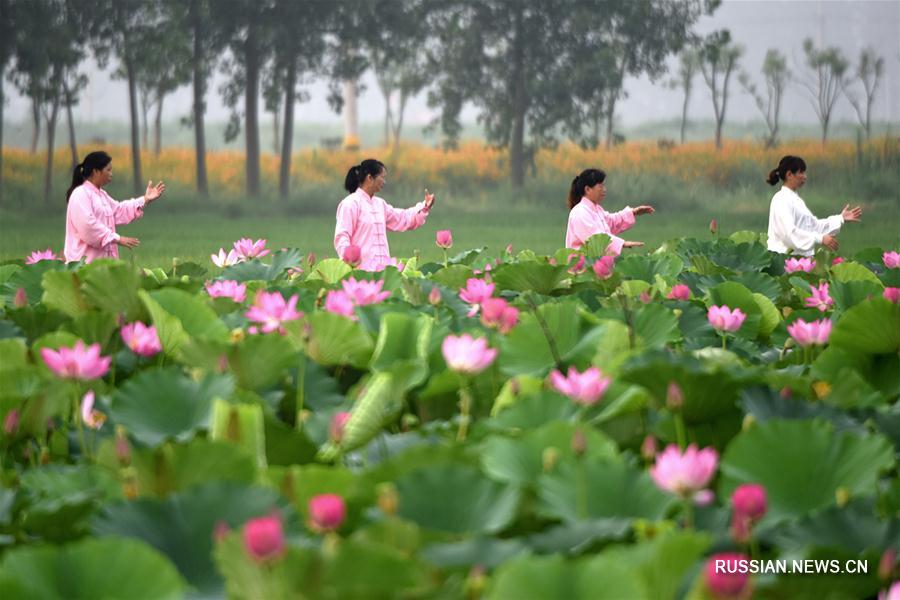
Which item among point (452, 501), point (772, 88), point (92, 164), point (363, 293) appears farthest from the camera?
point (772, 88)

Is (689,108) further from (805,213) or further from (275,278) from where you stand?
(275,278)

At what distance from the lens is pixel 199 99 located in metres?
20.5

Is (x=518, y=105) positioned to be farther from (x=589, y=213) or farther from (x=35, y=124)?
(x=589, y=213)

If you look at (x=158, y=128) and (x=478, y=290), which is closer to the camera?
(x=478, y=290)

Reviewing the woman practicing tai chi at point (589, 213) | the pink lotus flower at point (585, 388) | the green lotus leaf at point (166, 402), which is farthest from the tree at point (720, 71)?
the pink lotus flower at point (585, 388)

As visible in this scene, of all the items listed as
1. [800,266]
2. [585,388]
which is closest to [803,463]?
[585,388]

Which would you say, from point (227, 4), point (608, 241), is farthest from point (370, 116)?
point (608, 241)

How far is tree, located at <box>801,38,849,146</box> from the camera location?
68.9 feet

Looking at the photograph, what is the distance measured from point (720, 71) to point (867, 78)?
2.29 metres

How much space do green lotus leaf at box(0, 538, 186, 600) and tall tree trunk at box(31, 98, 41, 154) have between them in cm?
1992

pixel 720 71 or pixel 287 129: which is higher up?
pixel 720 71

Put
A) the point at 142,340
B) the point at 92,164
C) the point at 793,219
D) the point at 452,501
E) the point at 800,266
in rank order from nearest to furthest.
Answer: the point at 452,501, the point at 142,340, the point at 800,266, the point at 92,164, the point at 793,219

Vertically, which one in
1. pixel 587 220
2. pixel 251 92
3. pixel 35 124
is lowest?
pixel 587 220

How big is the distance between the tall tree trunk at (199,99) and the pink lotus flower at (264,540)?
19.8m
